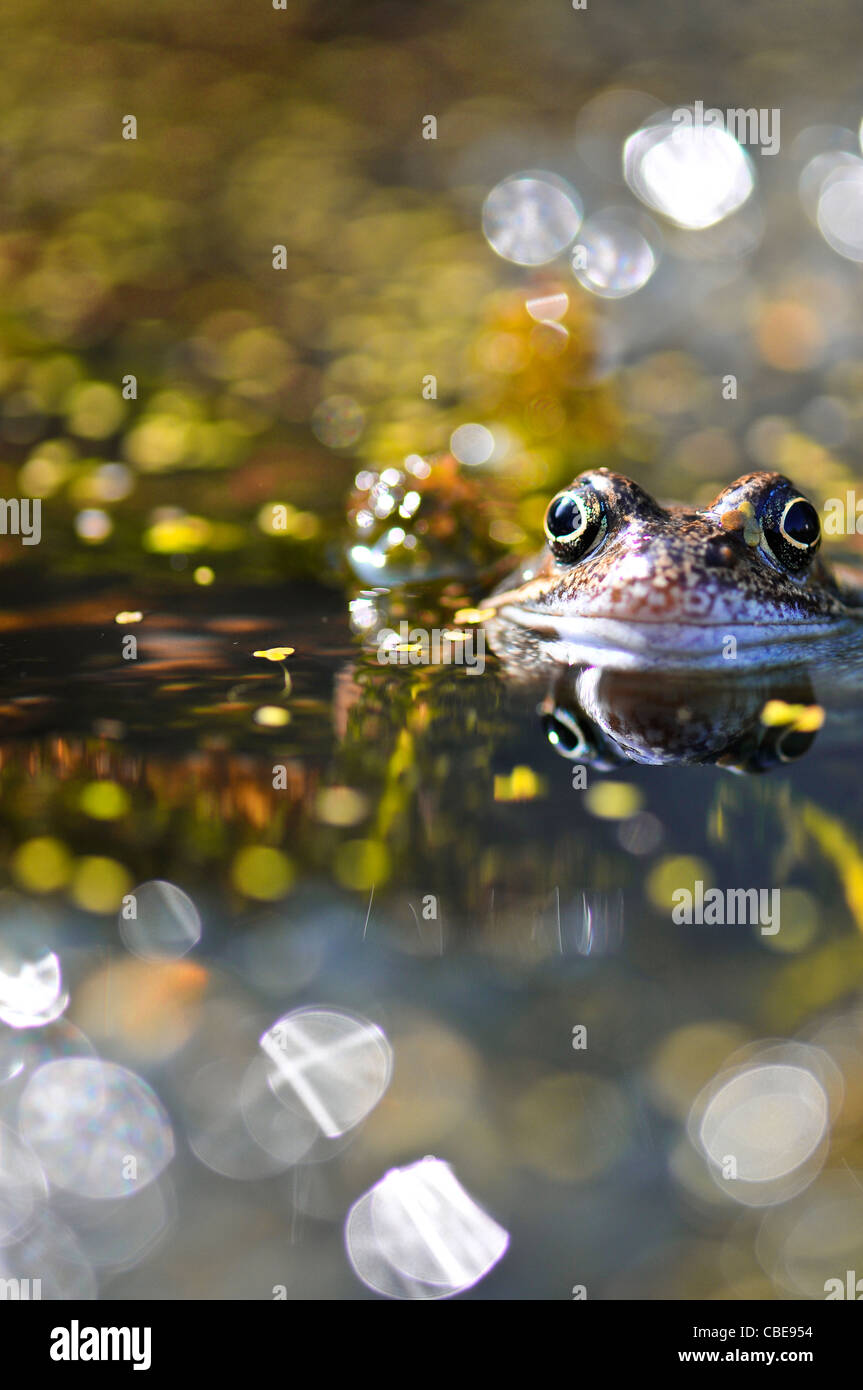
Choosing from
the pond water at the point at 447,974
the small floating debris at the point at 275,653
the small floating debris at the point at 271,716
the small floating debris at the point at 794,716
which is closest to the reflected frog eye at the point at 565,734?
the pond water at the point at 447,974

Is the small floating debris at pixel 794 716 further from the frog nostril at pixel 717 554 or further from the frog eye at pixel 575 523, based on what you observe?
the frog eye at pixel 575 523

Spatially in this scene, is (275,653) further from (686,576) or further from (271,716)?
(686,576)

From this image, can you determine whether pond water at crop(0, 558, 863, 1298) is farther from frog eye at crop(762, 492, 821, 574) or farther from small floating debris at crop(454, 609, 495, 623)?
small floating debris at crop(454, 609, 495, 623)

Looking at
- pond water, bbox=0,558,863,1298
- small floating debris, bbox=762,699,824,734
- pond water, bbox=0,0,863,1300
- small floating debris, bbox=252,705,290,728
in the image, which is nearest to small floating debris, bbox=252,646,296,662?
pond water, bbox=0,0,863,1300

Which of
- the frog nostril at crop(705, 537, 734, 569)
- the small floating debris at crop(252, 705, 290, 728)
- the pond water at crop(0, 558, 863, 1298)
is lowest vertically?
the pond water at crop(0, 558, 863, 1298)

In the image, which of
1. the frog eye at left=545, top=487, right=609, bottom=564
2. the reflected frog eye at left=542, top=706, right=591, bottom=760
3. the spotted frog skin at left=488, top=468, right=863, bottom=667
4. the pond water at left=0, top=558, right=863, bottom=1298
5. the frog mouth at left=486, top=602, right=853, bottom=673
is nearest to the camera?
the pond water at left=0, top=558, right=863, bottom=1298

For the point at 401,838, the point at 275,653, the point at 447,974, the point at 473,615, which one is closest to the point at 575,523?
the point at 473,615
